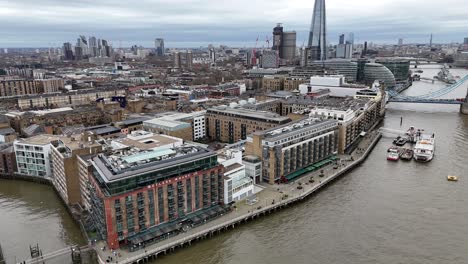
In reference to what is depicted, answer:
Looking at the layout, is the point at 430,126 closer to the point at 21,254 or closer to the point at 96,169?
the point at 96,169

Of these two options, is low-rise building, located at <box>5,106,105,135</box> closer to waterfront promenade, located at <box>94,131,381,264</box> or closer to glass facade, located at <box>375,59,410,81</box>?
waterfront promenade, located at <box>94,131,381,264</box>

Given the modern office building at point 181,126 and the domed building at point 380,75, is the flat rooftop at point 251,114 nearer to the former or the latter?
the modern office building at point 181,126

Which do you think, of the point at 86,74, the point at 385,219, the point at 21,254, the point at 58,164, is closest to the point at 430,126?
the point at 385,219

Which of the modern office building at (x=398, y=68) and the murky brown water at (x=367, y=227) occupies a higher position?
the modern office building at (x=398, y=68)

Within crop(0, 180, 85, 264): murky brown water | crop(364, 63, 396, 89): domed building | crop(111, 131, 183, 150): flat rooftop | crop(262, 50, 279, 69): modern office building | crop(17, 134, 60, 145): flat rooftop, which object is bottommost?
crop(0, 180, 85, 264): murky brown water

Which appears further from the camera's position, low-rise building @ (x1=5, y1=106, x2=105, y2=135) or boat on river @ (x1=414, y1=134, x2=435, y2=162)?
low-rise building @ (x1=5, y1=106, x2=105, y2=135)

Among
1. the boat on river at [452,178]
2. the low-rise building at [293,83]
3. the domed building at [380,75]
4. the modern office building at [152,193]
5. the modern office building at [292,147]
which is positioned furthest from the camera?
the domed building at [380,75]

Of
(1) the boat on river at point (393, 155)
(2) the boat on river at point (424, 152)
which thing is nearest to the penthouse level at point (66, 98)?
(1) the boat on river at point (393, 155)

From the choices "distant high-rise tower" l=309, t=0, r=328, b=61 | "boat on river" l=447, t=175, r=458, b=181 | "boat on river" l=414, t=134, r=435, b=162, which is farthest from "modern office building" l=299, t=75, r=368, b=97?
"distant high-rise tower" l=309, t=0, r=328, b=61
